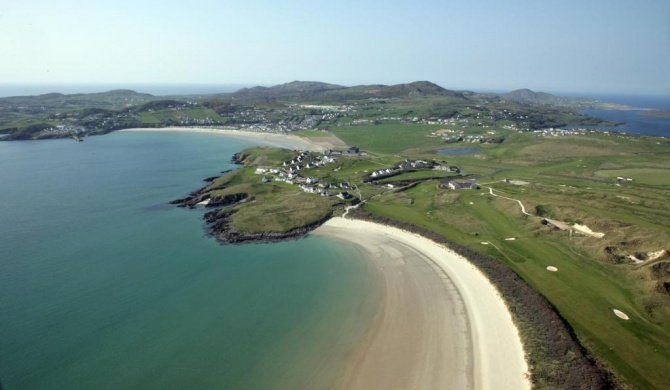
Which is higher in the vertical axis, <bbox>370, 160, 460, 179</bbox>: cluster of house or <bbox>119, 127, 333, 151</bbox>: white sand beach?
<bbox>119, 127, 333, 151</bbox>: white sand beach

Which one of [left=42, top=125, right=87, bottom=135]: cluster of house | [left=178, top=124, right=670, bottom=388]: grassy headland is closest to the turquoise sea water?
[left=178, top=124, right=670, bottom=388]: grassy headland

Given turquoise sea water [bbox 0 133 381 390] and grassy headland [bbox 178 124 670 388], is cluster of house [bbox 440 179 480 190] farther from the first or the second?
turquoise sea water [bbox 0 133 381 390]

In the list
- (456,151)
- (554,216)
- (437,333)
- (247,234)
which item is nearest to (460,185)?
(554,216)

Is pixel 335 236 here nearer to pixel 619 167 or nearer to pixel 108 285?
pixel 108 285

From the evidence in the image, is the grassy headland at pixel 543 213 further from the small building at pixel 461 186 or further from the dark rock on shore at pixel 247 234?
the small building at pixel 461 186

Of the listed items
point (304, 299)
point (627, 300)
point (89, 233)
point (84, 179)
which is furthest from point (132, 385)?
point (84, 179)

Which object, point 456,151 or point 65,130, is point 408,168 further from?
point 65,130
